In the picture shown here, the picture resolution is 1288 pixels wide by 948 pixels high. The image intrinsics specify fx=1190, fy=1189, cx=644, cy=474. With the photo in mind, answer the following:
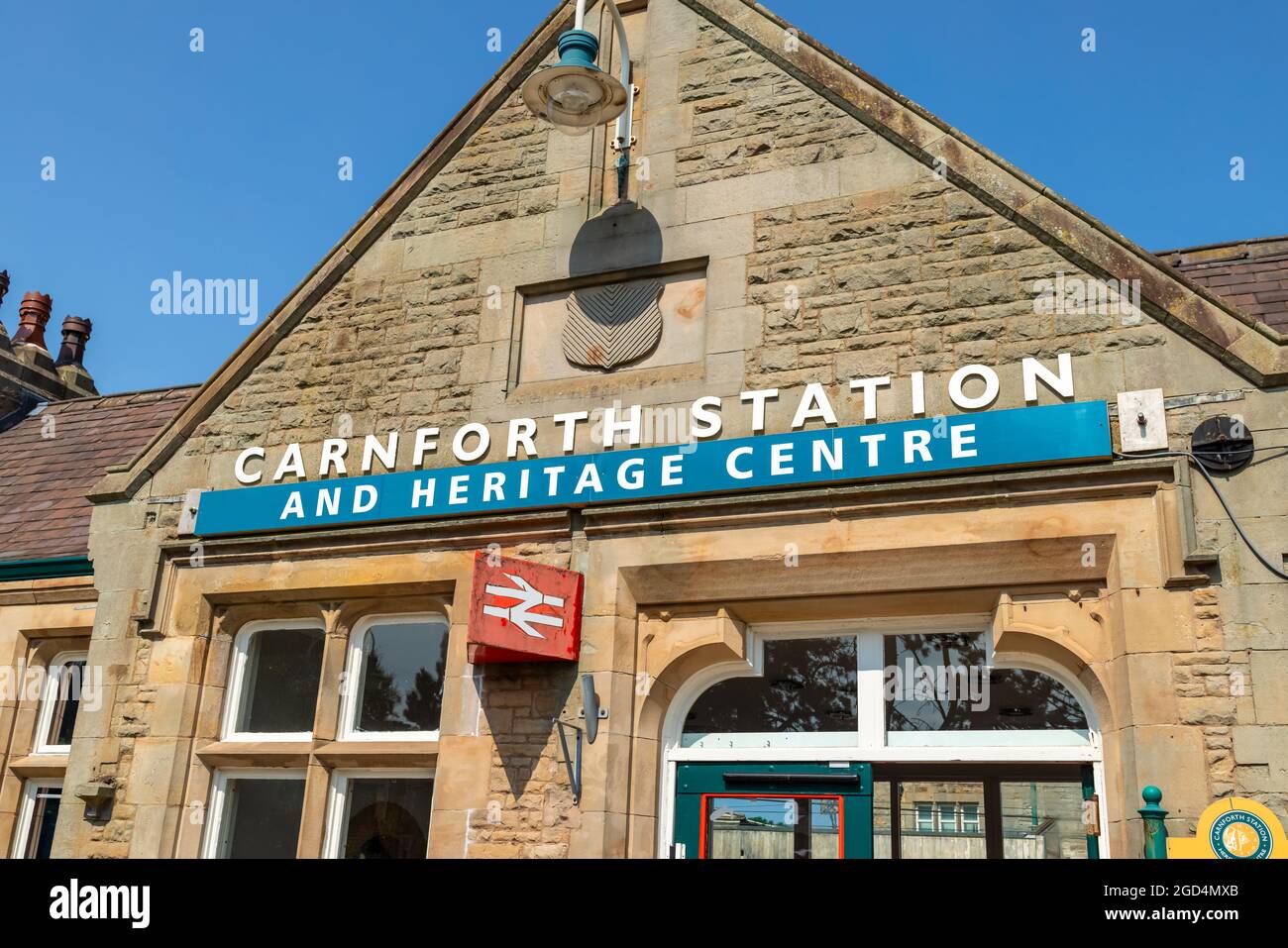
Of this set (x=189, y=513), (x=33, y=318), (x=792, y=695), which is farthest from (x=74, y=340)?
(x=792, y=695)

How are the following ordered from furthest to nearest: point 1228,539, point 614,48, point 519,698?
1. point 614,48
2. point 519,698
3. point 1228,539

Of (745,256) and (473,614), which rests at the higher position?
(745,256)

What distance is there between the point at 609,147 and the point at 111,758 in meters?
6.09

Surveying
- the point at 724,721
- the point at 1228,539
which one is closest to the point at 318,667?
the point at 724,721

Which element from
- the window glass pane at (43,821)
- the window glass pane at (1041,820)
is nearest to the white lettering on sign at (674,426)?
the window glass pane at (1041,820)

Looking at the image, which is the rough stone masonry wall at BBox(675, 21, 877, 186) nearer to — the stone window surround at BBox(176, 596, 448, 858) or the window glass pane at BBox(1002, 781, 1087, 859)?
the stone window surround at BBox(176, 596, 448, 858)

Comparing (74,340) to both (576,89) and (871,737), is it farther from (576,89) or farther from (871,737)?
(871,737)

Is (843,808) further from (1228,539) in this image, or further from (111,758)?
(111,758)

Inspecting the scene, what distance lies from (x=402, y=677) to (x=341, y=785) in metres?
0.89

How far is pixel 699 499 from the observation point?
26.2 feet

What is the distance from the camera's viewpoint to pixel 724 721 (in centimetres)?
806

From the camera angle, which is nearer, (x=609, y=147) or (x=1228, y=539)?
(x=1228, y=539)

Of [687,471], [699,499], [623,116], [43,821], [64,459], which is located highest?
[623,116]
